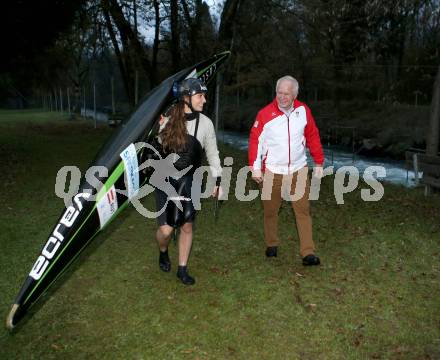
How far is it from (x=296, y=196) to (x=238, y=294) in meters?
1.41

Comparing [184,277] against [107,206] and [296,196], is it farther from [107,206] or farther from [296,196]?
[296,196]

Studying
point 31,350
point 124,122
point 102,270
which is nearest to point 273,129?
point 124,122

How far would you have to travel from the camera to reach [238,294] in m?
5.27

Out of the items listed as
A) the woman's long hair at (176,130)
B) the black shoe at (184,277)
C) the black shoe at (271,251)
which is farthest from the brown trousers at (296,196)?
the woman's long hair at (176,130)

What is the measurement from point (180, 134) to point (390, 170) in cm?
1512

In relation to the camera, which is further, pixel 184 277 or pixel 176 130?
pixel 184 277

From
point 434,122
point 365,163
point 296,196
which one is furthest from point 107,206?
point 365,163

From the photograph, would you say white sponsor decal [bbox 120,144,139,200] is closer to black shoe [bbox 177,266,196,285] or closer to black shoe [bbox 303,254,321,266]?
black shoe [bbox 177,266,196,285]

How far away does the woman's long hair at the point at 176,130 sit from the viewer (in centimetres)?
486

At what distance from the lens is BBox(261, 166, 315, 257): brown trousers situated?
5.84m

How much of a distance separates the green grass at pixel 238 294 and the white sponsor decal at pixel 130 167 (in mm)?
1172

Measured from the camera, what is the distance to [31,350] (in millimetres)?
4152

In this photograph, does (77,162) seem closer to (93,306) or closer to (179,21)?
(179,21)

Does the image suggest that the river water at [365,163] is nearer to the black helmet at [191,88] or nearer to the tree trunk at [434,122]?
the tree trunk at [434,122]
